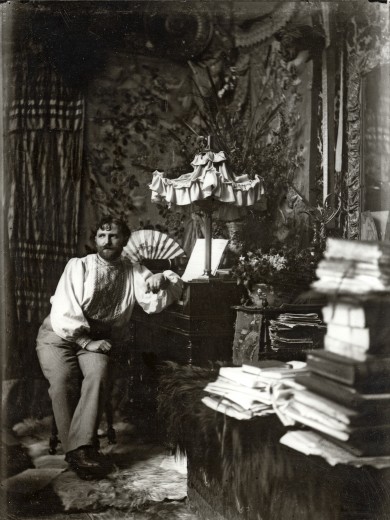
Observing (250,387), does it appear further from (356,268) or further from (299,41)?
(299,41)

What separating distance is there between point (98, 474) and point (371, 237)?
195 cm

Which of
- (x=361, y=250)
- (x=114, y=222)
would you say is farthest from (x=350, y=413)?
(x=114, y=222)

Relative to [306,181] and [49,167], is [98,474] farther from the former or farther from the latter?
[306,181]

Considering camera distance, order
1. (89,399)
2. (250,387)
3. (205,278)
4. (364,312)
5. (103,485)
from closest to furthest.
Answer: (364,312), (250,387), (103,485), (89,399), (205,278)

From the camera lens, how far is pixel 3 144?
3.05m

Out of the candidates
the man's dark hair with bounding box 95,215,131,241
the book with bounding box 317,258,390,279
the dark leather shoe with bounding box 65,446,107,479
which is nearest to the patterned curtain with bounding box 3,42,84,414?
the man's dark hair with bounding box 95,215,131,241

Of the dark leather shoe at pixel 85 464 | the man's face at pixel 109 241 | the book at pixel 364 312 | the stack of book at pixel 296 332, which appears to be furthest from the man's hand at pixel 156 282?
the book at pixel 364 312

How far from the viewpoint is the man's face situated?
123 inches

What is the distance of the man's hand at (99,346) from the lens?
3057 millimetres

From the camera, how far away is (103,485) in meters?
2.90

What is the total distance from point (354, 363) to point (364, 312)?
20 centimetres

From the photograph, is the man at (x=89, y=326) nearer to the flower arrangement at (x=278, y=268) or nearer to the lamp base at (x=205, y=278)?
the lamp base at (x=205, y=278)

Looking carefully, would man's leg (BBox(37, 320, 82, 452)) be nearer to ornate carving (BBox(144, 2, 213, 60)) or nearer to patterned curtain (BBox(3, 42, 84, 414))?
patterned curtain (BBox(3, 42, 84, 414))

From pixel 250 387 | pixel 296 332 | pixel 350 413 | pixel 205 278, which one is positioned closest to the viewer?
pixel 350 413
